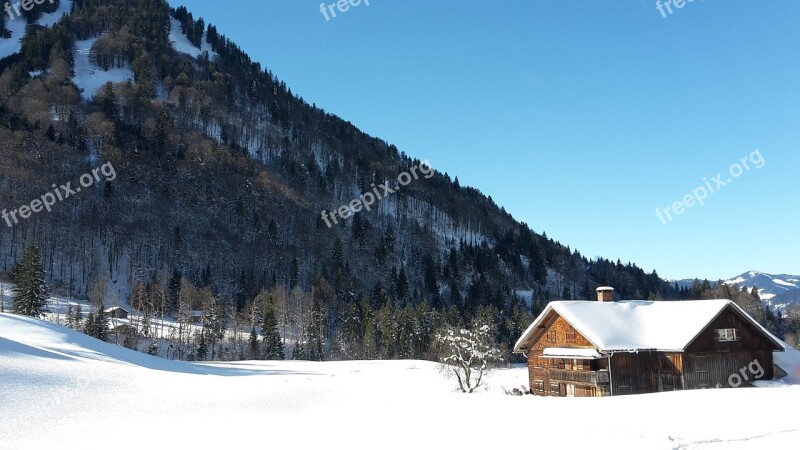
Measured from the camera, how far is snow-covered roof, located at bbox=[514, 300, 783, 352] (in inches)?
1347

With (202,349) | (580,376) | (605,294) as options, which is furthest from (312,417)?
(202,349)

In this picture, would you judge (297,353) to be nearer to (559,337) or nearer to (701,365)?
(559,337)

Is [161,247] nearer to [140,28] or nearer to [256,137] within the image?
[256,137]

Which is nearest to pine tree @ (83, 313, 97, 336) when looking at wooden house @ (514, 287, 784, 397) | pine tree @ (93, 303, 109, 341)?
pine tree @ (93, 303, 109, 341)


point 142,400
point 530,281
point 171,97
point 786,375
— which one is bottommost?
point 786,375

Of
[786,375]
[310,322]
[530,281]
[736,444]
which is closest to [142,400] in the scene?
[736,444]

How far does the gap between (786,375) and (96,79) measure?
659 ft

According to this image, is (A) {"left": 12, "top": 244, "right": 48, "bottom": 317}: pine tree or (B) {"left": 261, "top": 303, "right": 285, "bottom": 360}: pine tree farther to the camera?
(B) {"left": 261, "top": 303, "right": 285, "bottom": 360}: pine tree

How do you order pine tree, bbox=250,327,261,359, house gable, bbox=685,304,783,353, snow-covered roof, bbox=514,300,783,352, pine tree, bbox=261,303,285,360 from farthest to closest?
1. pine tree, bbox=250,327,261,359
2. pine tree, bbox=261,303,285,360
3. house gable, bbox=685,304,783,353
4. snow-covered roof, bbox=514,300,783,352

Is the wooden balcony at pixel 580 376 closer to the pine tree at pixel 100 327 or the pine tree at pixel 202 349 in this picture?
the pine tree at pixel 202 349

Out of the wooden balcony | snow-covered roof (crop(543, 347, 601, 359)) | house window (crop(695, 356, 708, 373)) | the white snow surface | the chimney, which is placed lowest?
the wooden balcony

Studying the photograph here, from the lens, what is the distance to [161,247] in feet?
392

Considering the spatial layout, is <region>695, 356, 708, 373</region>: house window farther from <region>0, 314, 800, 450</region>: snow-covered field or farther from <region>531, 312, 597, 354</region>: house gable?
<region>0, 314, 800, 450</region>: snow-covered field

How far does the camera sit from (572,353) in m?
35.8
